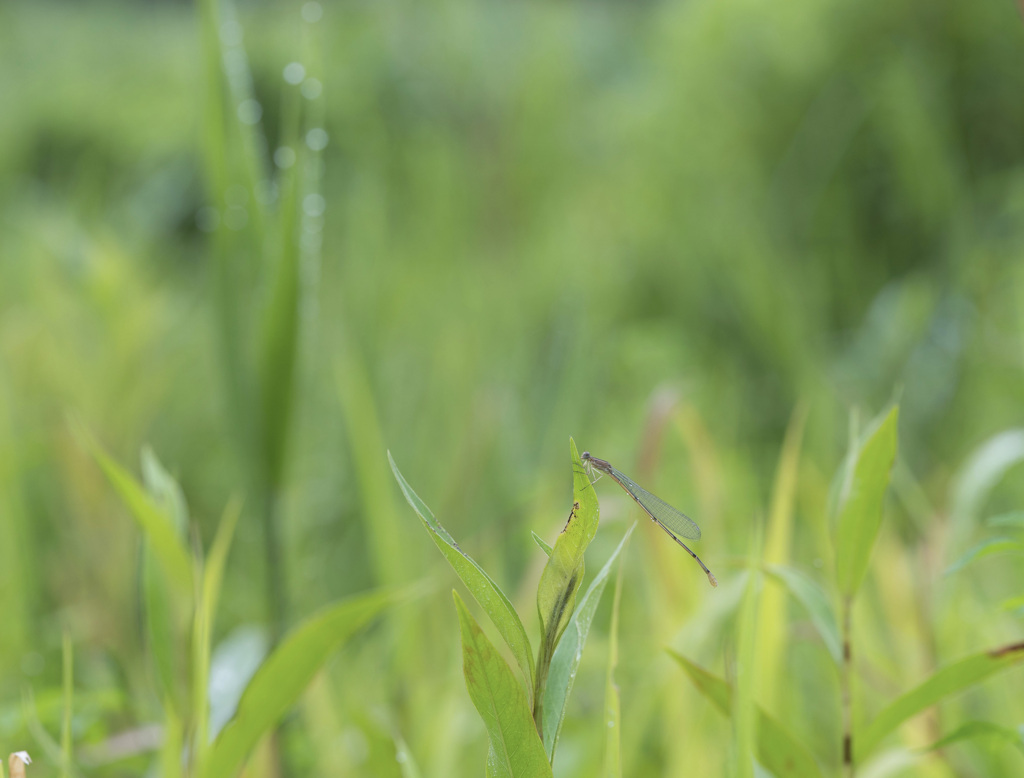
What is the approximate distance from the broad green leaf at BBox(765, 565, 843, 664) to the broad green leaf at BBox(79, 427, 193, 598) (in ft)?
0.52

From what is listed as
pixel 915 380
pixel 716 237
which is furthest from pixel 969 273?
pixel 716 237

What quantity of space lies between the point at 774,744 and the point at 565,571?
0.09m

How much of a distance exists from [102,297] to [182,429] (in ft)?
0.95

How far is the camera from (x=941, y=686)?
0.60ft

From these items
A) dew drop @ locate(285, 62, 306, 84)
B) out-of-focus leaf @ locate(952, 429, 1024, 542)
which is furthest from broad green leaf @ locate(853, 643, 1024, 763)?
dew drop @ locate(285, 62, 306, 84)

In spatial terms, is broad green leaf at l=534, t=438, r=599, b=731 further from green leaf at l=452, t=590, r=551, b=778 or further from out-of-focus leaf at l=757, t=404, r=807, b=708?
out-of-focus leaf at l=757, t=404, r=807, b=708

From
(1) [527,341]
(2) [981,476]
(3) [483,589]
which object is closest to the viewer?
(3) [483,589]

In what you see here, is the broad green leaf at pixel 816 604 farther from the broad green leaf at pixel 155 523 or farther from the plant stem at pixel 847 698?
the broad green leaf at pixel 155 523

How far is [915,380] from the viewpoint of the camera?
0.86m

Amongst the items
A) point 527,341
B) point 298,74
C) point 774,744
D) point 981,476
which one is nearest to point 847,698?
point 774,744

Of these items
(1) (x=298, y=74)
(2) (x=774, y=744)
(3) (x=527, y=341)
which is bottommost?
(3) (x=527, y=341)

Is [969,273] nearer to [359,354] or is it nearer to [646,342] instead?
[646,342]

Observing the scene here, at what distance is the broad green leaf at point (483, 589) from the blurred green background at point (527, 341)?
0.20 feet

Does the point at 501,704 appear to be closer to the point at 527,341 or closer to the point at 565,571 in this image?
the point at 565,571
